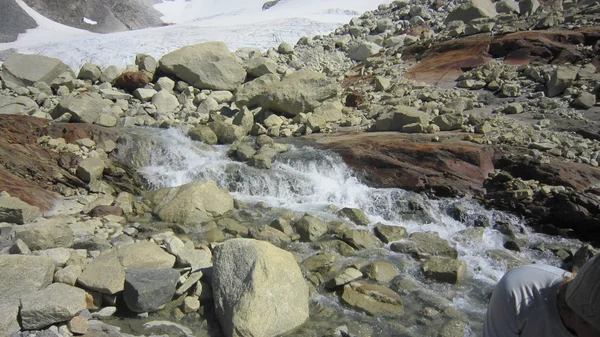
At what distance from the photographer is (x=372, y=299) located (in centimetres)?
429

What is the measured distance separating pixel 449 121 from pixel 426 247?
3.31 meters

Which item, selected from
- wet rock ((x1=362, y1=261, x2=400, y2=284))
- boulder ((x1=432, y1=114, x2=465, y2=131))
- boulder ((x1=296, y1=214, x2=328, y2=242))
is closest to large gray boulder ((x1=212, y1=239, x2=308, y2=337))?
wet rock ((x1=362, y1=261, x2=400, y2=284))

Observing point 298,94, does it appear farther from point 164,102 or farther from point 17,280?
point 17,280

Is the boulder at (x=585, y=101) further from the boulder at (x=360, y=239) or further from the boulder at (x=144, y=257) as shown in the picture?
the boulder at (x=144, y=257)

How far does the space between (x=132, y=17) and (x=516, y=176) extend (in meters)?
23.5

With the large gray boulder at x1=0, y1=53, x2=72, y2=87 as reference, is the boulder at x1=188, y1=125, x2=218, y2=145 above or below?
below

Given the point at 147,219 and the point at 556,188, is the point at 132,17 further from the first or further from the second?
the point at 556,188

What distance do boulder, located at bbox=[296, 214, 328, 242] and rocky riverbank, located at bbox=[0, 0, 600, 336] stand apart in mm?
27

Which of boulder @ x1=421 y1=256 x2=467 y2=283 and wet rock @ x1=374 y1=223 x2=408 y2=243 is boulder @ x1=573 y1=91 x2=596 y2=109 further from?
boulder @ x1=421 y1=256 x2=467 y2=283

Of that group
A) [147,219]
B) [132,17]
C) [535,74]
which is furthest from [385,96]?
[132,17]

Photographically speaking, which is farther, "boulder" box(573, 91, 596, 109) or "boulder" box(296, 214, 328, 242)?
"boulder" box(573, 91, 596, 109)

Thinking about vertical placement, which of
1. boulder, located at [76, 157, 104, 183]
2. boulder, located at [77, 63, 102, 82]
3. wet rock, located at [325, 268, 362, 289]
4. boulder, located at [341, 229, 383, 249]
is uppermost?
boulder, located at [77, 63, 102, 82]

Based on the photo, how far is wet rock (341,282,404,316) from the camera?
4.18 metres

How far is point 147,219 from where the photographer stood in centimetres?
585
